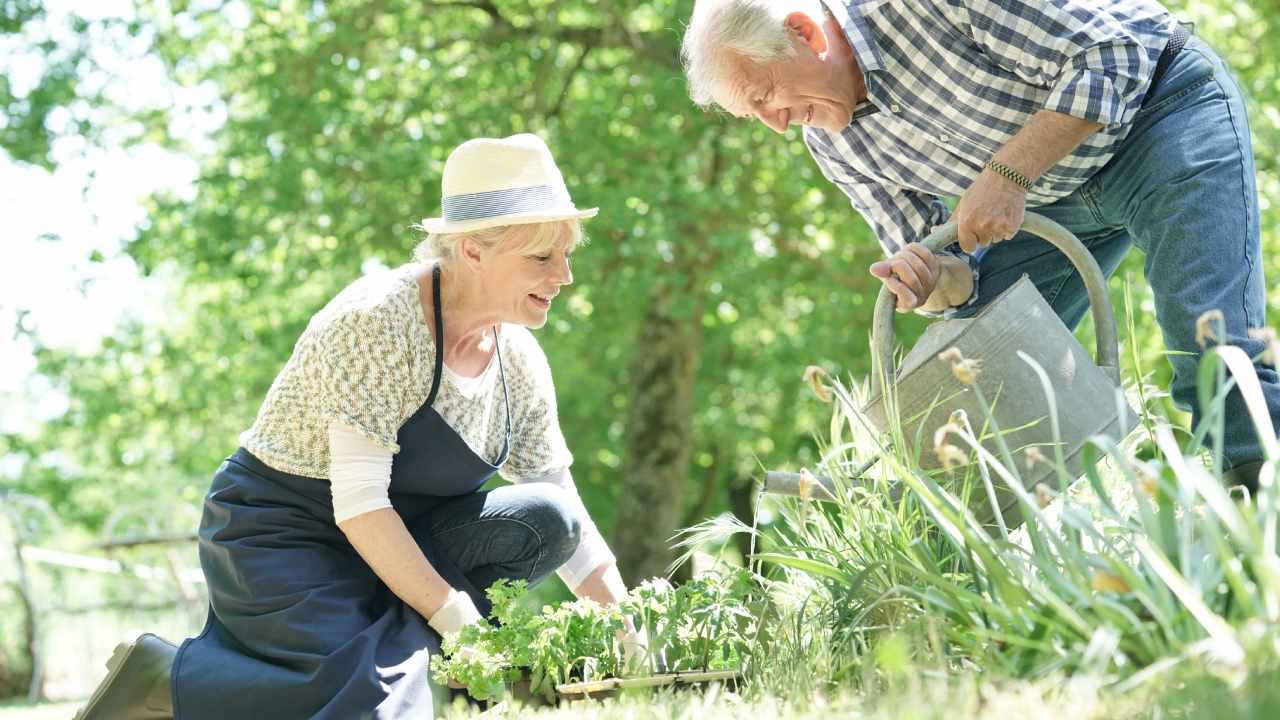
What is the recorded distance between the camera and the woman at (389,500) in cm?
235

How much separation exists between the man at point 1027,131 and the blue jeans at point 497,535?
88 cm

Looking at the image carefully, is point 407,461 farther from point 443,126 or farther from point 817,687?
point 443,126

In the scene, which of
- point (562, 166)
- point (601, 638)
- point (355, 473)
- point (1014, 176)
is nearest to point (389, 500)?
point (355, 473)

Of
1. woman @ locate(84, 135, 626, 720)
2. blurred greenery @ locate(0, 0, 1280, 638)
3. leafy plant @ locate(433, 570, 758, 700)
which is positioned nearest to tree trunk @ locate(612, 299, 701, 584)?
blurred greenery @ locate(0, 0, 1280, 638)

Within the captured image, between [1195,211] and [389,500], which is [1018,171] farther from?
[389,500]

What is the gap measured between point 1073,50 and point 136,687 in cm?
214

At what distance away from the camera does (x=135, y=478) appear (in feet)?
52.9

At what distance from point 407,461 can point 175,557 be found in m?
4.81

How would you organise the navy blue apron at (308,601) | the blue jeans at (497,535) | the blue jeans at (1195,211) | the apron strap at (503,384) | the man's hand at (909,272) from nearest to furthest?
the blue jeans at (1195,211) < the man's hand at (909,272) < the navy blue apron at (308,601) < the blue jeans at (497,535) < the apron strap at (503,384)

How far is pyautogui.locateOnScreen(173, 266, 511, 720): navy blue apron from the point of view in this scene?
230 cm

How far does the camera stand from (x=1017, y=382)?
1.96 m

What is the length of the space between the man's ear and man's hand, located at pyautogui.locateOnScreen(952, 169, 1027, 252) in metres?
0.45

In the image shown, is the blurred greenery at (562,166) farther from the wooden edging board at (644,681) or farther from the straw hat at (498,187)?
the wooden edging board at (644,681)

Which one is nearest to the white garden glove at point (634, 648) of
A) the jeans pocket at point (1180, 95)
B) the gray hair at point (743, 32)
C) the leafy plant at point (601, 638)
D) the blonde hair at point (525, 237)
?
the leafy plant at point (601, 638)
